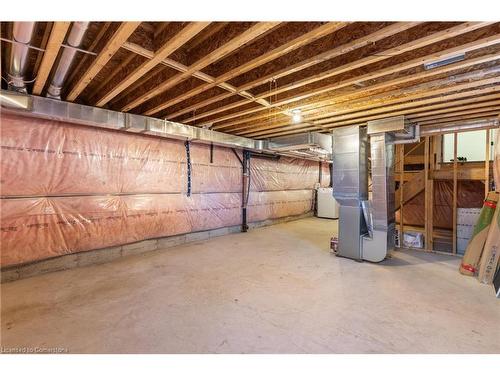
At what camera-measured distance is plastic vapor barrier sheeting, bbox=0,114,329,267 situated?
9.64ft

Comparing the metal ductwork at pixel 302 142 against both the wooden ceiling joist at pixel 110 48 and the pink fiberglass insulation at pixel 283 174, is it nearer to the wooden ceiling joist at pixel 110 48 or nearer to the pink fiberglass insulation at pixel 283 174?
the pink fiberglass insulation at pixel 283 174

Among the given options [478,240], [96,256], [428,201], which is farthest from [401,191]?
[96,256]

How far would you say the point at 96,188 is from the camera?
357cm

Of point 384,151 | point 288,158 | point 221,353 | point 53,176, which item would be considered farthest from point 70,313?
point 288,158

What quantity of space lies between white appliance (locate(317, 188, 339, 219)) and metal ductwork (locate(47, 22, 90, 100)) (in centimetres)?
738

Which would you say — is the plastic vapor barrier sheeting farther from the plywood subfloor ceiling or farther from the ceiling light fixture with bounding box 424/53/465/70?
the ceiling light fixture with bounding box 424/53/465/70

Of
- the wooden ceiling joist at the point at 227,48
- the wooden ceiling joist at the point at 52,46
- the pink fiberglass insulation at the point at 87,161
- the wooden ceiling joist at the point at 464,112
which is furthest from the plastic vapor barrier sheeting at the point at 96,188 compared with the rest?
the wooden ceiling joist at the point at 464,112

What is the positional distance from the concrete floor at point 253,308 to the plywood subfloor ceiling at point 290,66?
2.22 metres

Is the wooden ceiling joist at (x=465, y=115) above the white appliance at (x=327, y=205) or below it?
above

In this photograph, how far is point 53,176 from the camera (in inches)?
126

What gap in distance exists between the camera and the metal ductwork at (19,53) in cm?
162

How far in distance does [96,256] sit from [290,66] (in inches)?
146

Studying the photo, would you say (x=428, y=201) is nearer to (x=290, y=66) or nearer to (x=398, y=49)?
(x=398, y=49)
